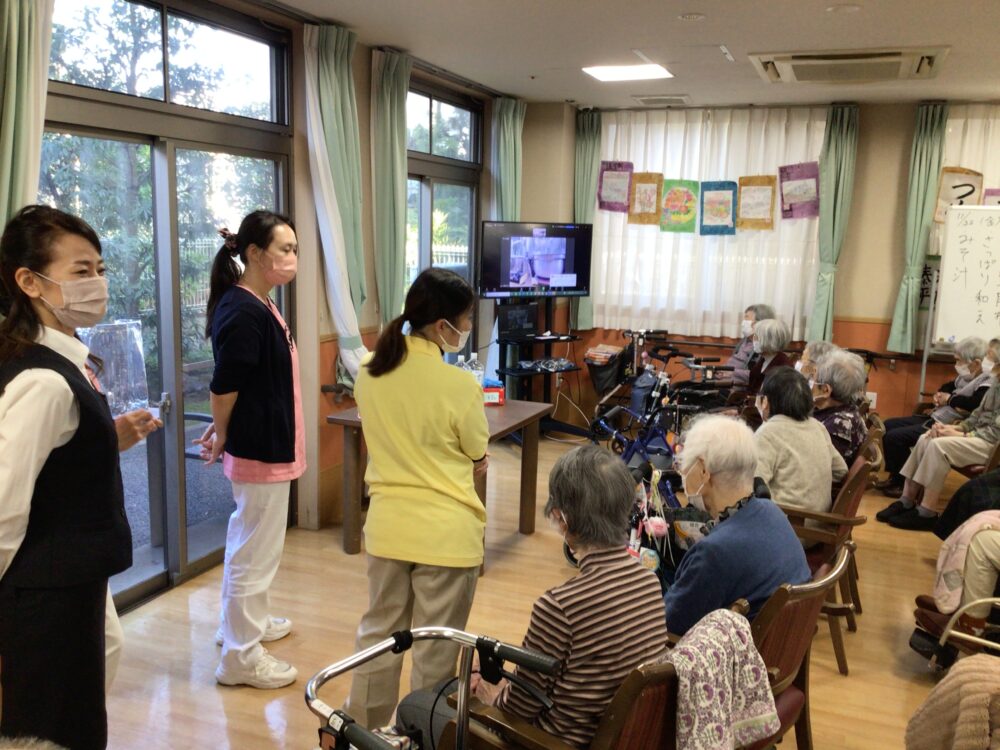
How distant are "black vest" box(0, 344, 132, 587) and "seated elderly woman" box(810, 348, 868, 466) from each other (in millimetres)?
2864

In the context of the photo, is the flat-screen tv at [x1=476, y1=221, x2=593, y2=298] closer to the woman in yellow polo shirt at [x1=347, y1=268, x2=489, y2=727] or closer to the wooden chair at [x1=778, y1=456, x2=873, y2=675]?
the wooden chair at [x1=778, y1=456, x2=873, y2=675]

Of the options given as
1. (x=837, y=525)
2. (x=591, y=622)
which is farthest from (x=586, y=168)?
(x=591, y=622)

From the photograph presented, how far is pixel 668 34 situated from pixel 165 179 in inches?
98.9

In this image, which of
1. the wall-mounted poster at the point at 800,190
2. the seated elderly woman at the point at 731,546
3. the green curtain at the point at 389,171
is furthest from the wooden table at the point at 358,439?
the wall-mounted poster at the point at 800,190

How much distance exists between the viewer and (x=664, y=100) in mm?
6051

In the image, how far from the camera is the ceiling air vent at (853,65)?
4.28m

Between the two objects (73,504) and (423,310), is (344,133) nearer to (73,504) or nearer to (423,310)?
(423,310)

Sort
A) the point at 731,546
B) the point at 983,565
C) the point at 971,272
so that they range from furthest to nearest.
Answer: the point at 971,272 < the point at 983,565 < the point at 731,546

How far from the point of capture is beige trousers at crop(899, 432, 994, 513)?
4598 mm

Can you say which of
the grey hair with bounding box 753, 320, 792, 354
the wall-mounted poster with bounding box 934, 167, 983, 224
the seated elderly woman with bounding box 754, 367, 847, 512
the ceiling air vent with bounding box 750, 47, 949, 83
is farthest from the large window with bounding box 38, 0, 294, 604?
the wall-mounted poster with bounding box 934, 167, 983, 224

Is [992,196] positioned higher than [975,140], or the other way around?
[975,140]

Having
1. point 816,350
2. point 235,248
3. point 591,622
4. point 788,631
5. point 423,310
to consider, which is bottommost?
point 788,631

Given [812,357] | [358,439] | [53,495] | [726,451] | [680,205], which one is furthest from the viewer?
[680,205]

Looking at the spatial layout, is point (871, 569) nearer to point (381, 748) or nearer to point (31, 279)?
point (381, 748)
